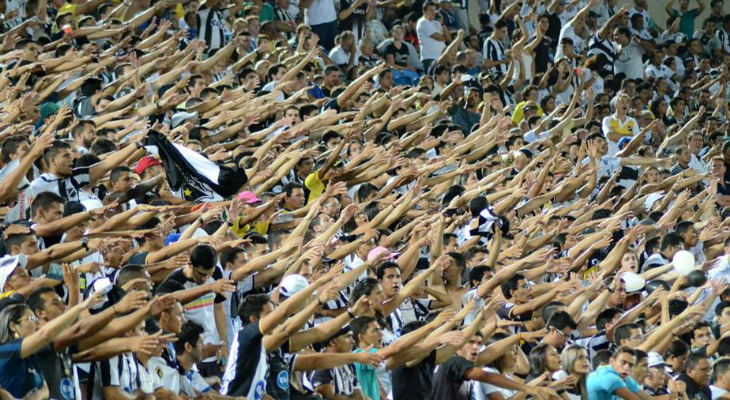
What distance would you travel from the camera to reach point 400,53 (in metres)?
20.0

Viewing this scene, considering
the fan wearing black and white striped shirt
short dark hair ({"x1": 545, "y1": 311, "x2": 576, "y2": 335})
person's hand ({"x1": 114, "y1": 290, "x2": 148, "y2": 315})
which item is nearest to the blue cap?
short dark hair ({"x1": 545, "y1": 311, "x2": 576, "y2": 335})

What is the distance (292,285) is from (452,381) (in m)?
1.27

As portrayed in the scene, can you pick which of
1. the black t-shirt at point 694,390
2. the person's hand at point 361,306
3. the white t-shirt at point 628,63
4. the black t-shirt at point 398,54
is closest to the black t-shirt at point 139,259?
the person's hand at point 361,306

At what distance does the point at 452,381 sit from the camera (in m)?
8.69

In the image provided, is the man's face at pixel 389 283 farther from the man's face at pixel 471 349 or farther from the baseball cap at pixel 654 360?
the baseball cap at pixel 654 360

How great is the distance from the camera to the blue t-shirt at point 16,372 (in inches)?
274

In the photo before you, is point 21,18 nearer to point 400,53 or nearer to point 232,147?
point 232,147

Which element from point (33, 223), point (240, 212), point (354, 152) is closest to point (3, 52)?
point (354, 152)

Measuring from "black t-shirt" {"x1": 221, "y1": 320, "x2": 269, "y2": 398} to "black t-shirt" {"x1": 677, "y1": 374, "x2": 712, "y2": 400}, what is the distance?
3.60 meters

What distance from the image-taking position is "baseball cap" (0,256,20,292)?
829 cm

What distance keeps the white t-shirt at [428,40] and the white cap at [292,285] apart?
36.6 ft

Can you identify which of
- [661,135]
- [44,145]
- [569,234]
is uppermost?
[44,145]

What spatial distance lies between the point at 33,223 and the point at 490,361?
125 inches

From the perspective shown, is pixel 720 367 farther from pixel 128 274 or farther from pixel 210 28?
pixel 210 28
